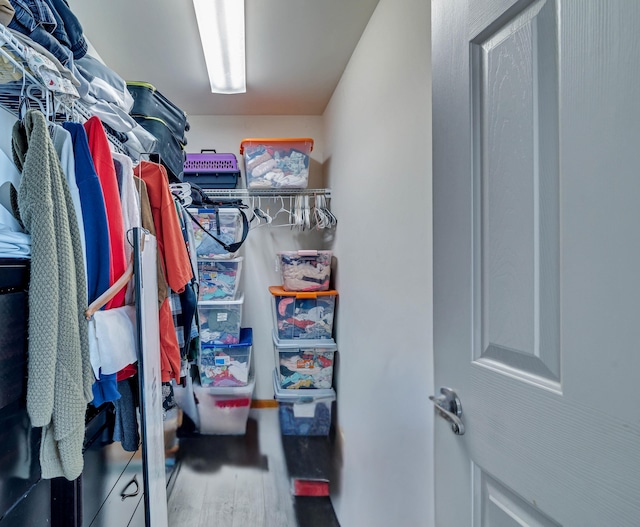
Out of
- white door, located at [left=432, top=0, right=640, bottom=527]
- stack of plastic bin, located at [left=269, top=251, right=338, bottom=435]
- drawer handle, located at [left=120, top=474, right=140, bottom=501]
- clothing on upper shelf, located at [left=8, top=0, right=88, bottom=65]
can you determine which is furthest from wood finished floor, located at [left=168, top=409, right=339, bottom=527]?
clothing on upper shelf, located at [left=8, top=0, right=88, bottom=65]

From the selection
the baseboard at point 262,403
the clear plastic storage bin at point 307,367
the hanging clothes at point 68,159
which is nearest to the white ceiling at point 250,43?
the hanging clothes at point 68,159

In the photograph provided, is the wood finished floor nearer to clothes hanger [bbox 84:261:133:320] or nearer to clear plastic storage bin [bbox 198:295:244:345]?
clear plastic storage bin [bbox 198:295:244:345]

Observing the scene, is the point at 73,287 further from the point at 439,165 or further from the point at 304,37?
the point at 304,37

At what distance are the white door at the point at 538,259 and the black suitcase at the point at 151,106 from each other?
4.59 feet

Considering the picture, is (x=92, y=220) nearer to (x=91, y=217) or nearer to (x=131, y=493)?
(x=91, y=217)

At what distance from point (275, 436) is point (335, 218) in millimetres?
1691

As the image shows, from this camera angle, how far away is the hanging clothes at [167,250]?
1.30m

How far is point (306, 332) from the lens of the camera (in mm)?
2344

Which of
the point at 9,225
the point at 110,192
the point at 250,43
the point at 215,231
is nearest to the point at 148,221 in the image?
the point at 110,192

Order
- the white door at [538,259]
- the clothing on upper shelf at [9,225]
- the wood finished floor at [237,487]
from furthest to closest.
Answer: the wood finished floor at [237,487] < the clothing on upper shelf at [9,225] < the white door at [538,259]

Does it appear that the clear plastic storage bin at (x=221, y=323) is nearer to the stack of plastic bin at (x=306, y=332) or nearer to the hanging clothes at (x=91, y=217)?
the stack of plastic bin at (x=306, y=332)

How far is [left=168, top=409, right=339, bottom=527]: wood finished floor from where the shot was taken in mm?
1760

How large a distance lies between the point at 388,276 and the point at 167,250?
0.91 metres

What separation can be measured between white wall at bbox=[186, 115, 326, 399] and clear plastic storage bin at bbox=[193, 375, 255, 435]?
1.14ft
